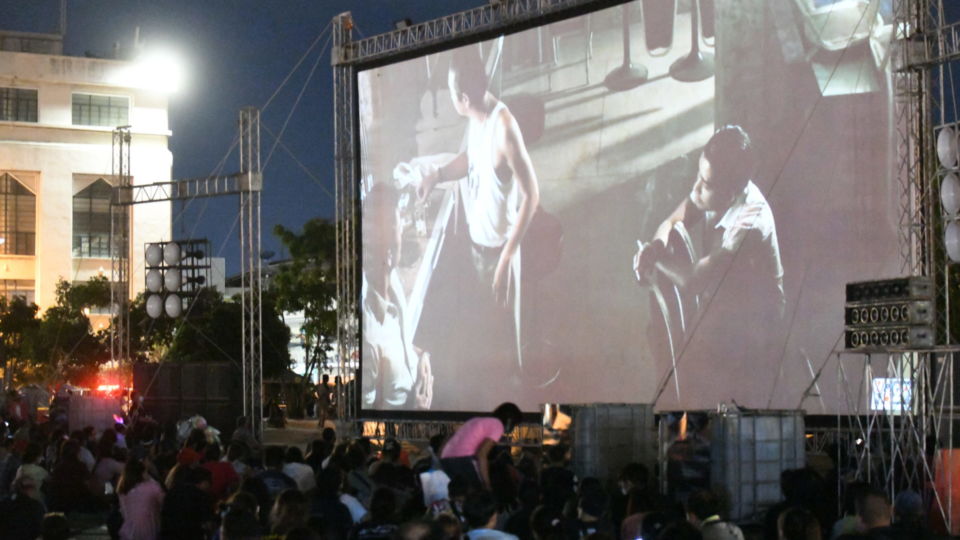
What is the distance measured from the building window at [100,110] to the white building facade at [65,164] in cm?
4

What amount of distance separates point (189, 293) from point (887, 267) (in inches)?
498

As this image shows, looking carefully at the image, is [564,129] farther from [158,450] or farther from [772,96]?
[158,450]

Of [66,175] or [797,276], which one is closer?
[797,276]

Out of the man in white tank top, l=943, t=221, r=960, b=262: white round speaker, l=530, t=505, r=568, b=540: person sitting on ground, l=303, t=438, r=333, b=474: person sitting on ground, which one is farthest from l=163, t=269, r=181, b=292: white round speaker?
l=530, t=505, r=568, b=540: person sitting on ground

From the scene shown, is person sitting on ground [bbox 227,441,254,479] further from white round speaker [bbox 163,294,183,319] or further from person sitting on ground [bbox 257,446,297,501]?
white round speaker [bbox 163,294,183,319]

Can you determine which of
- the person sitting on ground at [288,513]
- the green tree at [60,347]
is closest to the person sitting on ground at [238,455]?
the person sitting on ground at [288,513]

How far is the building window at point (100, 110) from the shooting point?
57.4 m

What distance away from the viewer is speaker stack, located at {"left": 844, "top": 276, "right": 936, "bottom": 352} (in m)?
11.8

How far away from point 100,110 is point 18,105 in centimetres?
344

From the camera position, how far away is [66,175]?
56.2 metres

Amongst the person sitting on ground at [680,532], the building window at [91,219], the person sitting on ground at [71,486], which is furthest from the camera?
the building window at [91,219]

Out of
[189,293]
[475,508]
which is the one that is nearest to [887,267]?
[475,508]

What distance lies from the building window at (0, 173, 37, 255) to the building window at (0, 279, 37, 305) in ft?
3.96

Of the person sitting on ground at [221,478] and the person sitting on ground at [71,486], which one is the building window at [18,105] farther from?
the person sitting on ground at [221,478]
